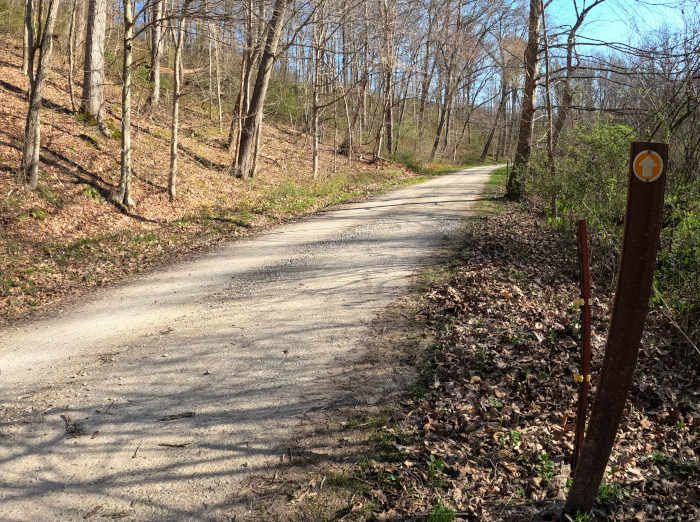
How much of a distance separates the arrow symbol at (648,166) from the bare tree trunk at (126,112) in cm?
1118

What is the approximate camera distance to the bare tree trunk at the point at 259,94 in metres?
14.6

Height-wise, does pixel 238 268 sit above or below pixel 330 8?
below

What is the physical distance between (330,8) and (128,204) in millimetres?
9839

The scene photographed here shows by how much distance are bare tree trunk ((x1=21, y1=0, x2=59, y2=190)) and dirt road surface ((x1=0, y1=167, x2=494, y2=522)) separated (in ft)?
14.7

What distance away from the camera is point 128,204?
11984mm

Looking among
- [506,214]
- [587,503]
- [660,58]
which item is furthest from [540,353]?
[506,214]

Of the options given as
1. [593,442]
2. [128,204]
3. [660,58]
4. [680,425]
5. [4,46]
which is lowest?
[680,425]

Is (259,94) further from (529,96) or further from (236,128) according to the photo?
(529,96)

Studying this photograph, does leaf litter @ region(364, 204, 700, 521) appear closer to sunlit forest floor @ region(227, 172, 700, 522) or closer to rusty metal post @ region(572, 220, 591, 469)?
sunlit forest floor @ region(227, 172, 700, 522)

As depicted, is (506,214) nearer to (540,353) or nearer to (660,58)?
(660,58)

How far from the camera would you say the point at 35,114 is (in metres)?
10.5

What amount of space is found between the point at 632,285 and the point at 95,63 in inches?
653

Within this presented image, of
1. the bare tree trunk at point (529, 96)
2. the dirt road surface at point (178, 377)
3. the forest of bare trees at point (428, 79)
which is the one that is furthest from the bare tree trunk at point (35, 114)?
the bare tree trunk at point (529, 96)

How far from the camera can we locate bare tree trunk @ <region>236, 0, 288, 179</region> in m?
14.6
